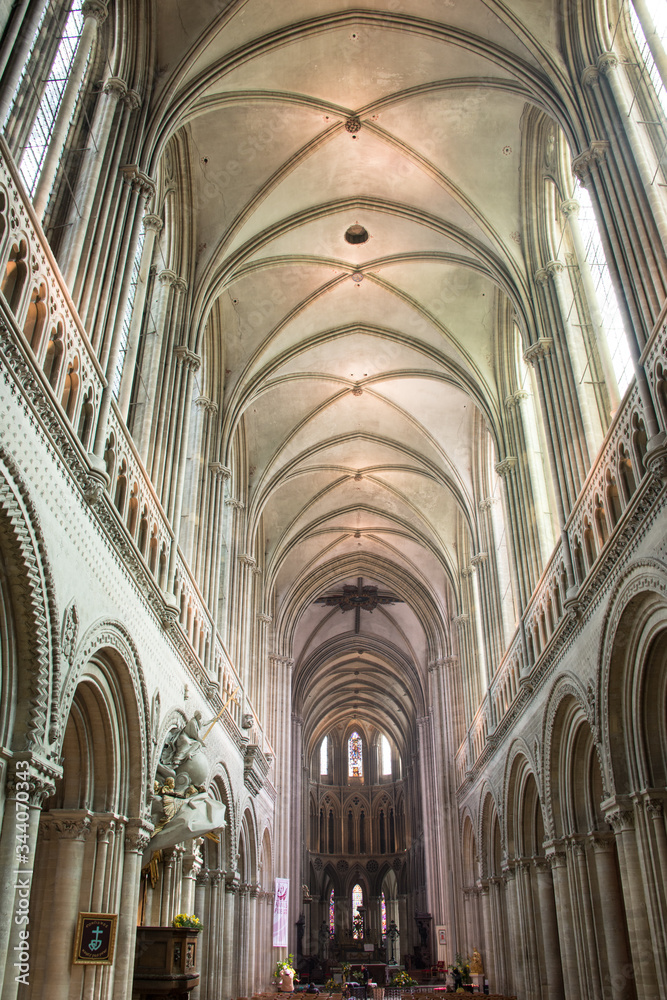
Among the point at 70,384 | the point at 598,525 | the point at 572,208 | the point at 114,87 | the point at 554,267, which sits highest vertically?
the point at 572,208

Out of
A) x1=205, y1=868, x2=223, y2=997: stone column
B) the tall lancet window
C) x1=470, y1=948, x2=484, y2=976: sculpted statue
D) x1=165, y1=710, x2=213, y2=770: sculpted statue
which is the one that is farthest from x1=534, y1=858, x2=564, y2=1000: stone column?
the tall lancet window

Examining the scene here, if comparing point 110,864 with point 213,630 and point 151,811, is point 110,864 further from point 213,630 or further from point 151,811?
point 213,630

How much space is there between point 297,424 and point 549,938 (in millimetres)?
14777

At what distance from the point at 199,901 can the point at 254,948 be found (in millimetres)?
6609

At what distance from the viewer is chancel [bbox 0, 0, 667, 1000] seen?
8969 mm

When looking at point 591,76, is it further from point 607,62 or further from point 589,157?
point 589,157

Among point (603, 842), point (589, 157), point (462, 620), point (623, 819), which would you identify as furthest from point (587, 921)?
point (462, 620)

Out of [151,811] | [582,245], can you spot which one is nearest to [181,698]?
[151,811]

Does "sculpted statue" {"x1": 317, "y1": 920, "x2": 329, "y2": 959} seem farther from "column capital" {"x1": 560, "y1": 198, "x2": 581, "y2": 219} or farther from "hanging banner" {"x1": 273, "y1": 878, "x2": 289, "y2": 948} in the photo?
"column capital" {"x1": 560, "y1": 198, "x2": 581, "y2": 219}

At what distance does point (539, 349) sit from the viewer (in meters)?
15.8

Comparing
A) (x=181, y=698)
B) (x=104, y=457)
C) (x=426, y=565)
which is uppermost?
(x=426, y=565)

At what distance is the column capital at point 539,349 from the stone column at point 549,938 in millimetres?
9749

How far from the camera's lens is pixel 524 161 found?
16.3 metres

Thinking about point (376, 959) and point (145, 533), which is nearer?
point (145, 533)
